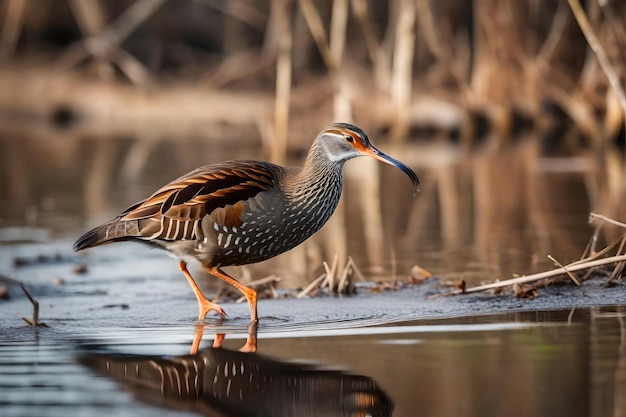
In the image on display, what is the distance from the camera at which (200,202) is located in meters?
8.28

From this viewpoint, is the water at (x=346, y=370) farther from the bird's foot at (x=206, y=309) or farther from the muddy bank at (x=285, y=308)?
the bird's foot at (x=206, y=309)

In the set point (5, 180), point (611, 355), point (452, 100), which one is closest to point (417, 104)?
point (452, 100)

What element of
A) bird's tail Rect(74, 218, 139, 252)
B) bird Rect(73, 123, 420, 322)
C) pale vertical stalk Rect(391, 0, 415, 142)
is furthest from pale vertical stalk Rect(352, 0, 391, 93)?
bird's tail Rect(74, 218, 139, 252)

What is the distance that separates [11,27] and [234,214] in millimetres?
22992

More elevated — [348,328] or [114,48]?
[114,48]

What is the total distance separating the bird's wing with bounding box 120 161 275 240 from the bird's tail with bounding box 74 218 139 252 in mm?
39

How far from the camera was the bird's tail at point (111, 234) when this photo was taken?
8.34 metres

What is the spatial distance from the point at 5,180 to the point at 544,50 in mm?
10287

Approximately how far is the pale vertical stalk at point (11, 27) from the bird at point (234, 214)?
868 inches

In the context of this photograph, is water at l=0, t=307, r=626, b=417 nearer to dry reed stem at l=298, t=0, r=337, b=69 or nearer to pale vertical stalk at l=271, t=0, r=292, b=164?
dry reed stem at l=298, t=0, r=337, b=69

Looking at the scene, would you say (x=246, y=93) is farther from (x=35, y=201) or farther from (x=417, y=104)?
(x=35, y=201)

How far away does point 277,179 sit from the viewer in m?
8.45

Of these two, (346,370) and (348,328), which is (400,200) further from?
(346,370)

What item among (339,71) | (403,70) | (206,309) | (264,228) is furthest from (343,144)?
(403,70)
